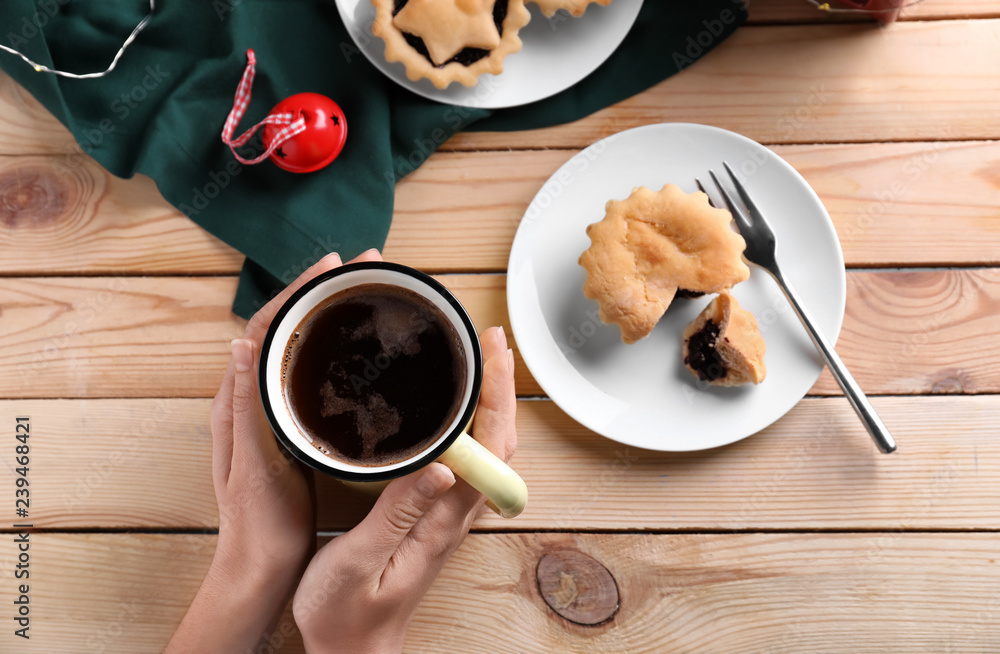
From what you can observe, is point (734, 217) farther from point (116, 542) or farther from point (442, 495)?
point (116, 542)

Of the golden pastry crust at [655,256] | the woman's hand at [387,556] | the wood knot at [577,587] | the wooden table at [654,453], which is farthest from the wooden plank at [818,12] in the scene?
the wood knot at [577,587]

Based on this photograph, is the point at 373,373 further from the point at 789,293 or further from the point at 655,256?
the point at 789,293

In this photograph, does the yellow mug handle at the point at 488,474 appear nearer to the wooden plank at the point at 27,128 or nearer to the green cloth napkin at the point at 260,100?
the green cloth napkin at the point at 260,100

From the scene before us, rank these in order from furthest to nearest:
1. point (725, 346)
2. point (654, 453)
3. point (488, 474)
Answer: point (654, 453)
point (725, 346)
point (488, 474)

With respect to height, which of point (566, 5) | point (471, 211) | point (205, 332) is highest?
point (566, 5)

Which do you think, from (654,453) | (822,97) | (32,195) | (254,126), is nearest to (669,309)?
(654,453)

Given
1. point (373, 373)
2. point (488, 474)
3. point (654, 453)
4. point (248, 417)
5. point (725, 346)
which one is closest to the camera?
point (488, 474)

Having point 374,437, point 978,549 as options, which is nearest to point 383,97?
point 374,437
